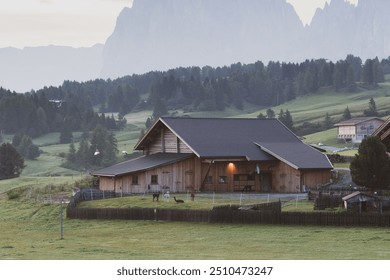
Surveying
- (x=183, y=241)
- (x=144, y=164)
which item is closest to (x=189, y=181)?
(x=144, y=164)

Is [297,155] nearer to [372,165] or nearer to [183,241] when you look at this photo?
[372,165]

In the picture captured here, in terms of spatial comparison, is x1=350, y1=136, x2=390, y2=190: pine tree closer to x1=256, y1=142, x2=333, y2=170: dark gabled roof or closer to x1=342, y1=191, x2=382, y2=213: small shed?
x1=342, y1=191, x2=382, y2=213: small shed

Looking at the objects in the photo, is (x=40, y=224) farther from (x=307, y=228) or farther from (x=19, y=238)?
(x=307, y=228)

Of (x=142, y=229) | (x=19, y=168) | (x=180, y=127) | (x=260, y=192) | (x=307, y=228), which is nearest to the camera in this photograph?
(x=307, y=228)

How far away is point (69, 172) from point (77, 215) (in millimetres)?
81671

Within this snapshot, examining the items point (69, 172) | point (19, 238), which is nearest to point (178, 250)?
point (19, 238)

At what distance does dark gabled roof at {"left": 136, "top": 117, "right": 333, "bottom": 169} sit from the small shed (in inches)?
621

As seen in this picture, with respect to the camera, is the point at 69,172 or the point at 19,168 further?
the point at 69,172

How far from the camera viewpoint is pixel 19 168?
124 m

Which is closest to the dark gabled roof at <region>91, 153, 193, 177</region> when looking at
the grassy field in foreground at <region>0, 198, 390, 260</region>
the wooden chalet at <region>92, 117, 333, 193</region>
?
the wooden chalet at <region>92, 117, 333, 193</region>

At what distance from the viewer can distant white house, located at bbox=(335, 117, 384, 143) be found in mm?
135125

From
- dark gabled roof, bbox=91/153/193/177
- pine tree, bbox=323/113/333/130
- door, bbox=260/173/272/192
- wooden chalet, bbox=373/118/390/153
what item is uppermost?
pine tree, bbox=323/113/333/130

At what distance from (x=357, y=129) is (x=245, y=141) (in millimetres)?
67738

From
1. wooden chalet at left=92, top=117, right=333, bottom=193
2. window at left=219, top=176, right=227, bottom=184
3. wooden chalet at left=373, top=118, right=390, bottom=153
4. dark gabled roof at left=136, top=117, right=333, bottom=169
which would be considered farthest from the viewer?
window at left=219, top=176, right=227, bottom=184
